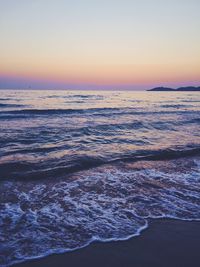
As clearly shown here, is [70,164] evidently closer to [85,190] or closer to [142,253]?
[85,190]

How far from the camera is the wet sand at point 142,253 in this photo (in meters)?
3.41

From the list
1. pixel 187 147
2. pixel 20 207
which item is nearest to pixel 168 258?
pixel 20 207

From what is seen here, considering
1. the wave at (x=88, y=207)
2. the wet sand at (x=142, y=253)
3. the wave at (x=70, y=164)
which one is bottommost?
the wet sand at (x=142, y=253)

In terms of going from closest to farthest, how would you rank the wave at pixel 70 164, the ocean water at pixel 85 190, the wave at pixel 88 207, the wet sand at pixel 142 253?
1. the wet sand at pixel 142 253
2. the wave at pixel 88 207
3. the ocean water at pixel 85 190
4. the wave at pixel 70 164

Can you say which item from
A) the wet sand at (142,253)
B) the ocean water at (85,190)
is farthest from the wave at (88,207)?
the wet sand at (142,253)

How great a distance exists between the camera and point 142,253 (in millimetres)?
3666

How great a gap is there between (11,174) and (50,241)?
3.70 metres

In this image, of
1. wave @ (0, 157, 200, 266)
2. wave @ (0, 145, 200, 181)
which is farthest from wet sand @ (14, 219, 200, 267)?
wave @ (0, 145, 200, 181)

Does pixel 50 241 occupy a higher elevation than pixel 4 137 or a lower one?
lower

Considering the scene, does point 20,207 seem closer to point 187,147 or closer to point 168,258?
point 168,258

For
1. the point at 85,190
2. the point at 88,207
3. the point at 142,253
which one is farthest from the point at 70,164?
the point at 142,253

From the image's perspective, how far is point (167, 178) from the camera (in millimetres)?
Answer: 7230

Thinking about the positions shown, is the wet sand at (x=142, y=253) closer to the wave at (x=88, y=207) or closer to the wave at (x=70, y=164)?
the wave at (x=88, y=207)

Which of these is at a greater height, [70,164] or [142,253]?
[70,164]
